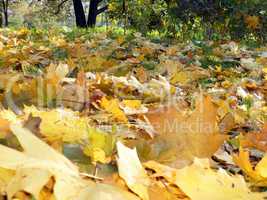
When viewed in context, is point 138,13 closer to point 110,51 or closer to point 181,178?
point 110,51

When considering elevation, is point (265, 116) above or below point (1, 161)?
below

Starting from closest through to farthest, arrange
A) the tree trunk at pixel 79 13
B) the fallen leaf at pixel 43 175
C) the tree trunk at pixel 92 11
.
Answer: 1. the fallen leaf at pixel 43 175
2. the tree trunk at pixel 79 13
3. the tree trunk at pixel 92 11

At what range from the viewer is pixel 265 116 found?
4.46 ft

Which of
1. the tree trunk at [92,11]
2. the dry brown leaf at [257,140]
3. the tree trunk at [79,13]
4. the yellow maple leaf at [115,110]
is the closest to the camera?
the dry brown leaf at [257,140]

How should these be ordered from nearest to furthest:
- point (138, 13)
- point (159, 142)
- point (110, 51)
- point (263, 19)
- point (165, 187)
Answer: point (165, 187) < point (159, 142) < point (110, 51) < point (263, 19) < point (138, 13)

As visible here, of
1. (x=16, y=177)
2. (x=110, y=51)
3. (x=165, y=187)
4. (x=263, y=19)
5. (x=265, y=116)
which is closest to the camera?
(x=16, y=177)

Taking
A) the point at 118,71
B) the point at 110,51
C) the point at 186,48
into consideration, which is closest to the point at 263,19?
the point at 186,48

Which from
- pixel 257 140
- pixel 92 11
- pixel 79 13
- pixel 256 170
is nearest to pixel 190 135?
pixel 256 170

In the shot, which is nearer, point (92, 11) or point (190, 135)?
point (190, 135)

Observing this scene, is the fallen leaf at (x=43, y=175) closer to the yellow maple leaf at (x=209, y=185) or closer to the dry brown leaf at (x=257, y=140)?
the yellow maple leaf at (x=209, y=185)

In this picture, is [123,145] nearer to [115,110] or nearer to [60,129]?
[60,129]

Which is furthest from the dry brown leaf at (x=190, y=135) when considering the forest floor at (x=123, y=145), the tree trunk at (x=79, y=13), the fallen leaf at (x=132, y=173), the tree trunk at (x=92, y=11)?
the tree trunk at (x=92, y=11)

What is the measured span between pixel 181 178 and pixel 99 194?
0.40ft

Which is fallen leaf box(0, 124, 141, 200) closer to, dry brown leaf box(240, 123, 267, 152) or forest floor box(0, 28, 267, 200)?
forest floor box(0, 28, 267, 200)
